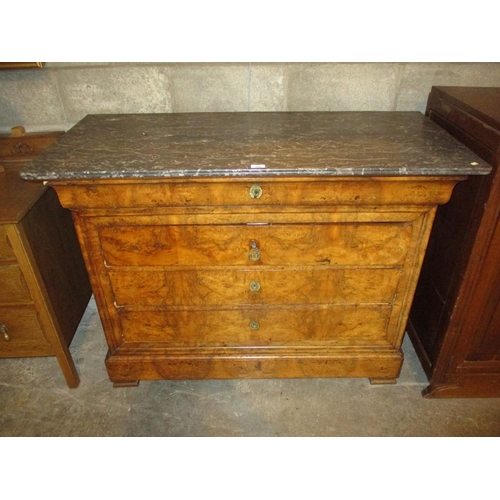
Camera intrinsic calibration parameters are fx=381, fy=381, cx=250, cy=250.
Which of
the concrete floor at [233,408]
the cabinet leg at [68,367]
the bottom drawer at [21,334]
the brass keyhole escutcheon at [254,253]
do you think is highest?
Result: the brass keyhole escutcheon at [254,253]

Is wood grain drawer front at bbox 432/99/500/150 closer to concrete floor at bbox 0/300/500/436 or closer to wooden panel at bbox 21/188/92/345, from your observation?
→ concrete floor at bbox 0/300/500/436

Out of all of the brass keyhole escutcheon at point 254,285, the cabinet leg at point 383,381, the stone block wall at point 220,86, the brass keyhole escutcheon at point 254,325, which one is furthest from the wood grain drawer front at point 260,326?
the stone block wall at point 220,86

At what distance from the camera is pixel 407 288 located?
1.53 meters

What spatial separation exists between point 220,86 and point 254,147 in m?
0.60

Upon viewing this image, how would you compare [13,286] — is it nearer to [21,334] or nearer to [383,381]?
[21,334]

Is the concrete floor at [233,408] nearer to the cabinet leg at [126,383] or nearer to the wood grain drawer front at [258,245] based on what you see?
the cabinet leg at [126,383]

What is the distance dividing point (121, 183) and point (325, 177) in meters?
0.67

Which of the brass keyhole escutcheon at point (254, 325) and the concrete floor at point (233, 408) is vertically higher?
the brass keyhole escutcheon at point (254, 325)

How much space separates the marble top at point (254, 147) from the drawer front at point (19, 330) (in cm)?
69

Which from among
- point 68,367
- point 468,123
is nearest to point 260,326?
point 68,367

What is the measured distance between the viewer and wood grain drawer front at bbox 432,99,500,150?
4.17 ft

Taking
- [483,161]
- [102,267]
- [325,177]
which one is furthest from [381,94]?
[102,267]

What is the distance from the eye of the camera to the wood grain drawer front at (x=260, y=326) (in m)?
1.59

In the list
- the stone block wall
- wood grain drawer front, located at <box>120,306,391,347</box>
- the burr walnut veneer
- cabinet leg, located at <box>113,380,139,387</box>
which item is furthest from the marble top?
cabinet leg, located at <box>113,380,139,387</box>
